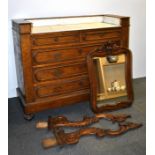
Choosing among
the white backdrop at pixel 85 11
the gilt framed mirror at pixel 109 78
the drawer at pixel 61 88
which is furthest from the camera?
the white backdrop at pixel 85 11

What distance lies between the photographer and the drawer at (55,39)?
2.19 meters

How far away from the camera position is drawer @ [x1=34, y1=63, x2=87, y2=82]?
89.7 inches

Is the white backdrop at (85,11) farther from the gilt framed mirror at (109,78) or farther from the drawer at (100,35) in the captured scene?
the gilt framed mirror at (109,78)

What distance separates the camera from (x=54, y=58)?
2305 mm

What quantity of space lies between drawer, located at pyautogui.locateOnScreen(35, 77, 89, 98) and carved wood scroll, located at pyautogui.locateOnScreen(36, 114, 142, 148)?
26 cm

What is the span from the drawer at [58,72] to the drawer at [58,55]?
0.26 ft

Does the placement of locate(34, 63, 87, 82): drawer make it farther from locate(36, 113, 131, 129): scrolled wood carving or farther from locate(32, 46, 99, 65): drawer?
locate(36, 113, 131, 129): scrolled wood carving

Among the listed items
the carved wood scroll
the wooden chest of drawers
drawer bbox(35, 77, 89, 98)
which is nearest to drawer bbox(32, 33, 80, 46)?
the wooden chest of drawers

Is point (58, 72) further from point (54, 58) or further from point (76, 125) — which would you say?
point (76, 125)

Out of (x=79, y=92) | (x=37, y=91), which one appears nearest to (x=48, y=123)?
(x=37, y=91)

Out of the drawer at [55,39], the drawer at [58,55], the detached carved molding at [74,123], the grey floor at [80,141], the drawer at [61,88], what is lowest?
the grey floor at [80,141]

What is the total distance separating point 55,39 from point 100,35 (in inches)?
20.6

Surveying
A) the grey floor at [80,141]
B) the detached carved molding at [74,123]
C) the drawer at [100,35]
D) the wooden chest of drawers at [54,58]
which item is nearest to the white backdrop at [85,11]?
the wooden chest of drawers at [54,58]

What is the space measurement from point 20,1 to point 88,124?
60.0 inches
